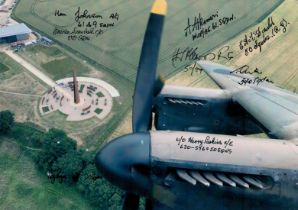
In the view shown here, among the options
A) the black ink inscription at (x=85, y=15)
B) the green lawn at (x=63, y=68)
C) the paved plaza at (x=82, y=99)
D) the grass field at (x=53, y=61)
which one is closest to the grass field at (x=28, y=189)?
the paved plaza at (x=82, y=99)

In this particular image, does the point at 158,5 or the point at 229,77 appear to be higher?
the point at 158,5

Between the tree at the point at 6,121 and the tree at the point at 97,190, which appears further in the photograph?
the tree at the point at 6,121

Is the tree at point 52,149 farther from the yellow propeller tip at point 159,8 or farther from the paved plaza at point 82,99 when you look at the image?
the yellow propeller tip at point 159,8

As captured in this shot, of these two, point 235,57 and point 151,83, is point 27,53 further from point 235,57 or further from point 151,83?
point 151,83

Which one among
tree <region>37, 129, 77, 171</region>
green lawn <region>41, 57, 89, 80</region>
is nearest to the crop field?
green lawn <region>41, 57, 89, 80</region>

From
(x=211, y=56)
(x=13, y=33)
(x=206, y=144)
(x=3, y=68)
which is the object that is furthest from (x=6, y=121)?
(x=206, y=144)

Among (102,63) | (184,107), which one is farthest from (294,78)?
(184,107)

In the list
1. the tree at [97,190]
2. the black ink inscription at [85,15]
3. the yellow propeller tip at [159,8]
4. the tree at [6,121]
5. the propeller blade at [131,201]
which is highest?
the yellow propeller tip at [159,8]
